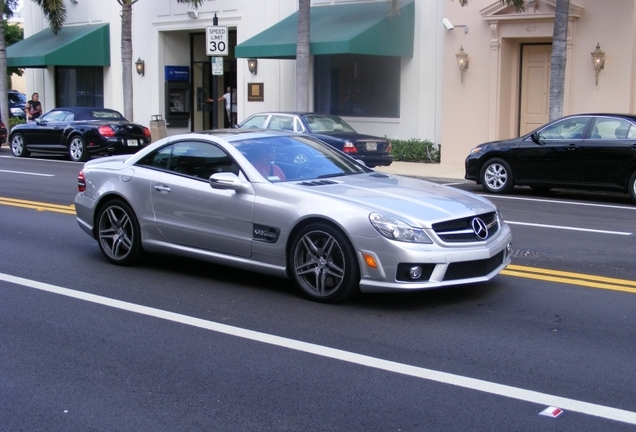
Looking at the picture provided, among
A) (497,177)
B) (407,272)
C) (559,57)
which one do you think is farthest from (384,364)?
(559,57)

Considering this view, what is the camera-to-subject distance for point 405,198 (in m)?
7.58

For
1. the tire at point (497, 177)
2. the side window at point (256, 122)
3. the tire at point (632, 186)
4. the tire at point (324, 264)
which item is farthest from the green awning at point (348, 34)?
the tire at point (324, 264)

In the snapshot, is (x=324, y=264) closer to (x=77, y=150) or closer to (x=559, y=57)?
(x=559, y=57)

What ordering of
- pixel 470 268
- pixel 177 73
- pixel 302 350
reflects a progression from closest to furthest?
pixel 302 350
pixel 470 268
pixel 177 73

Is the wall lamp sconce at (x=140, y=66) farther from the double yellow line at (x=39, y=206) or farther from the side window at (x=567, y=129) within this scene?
the side window at (x=567, y=129)

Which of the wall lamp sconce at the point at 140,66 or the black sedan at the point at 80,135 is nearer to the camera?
the black sedan at the point at 80,135

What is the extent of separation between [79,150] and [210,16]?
8.40 metres

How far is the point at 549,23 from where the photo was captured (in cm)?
2050

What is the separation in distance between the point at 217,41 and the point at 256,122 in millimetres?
2464

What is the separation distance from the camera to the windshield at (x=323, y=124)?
19.2 metres

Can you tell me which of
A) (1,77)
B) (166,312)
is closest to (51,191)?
(166,312)

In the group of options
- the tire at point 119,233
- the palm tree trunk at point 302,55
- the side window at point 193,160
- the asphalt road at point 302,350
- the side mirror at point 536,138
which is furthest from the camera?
the palm tree trunk at point 302,55

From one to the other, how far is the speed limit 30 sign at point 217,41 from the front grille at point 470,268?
1444 centimetres

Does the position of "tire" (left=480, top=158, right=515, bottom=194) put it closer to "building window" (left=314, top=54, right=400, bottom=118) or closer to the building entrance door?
the building entrance door
